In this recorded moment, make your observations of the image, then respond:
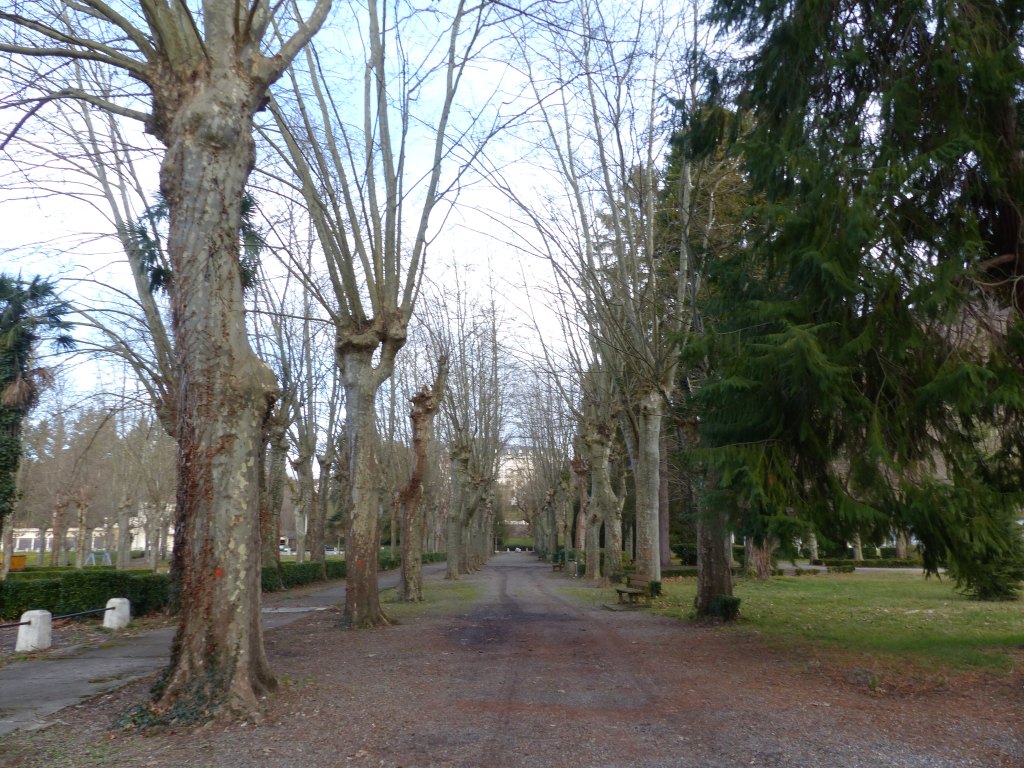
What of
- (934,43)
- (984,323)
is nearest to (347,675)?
(984,323)

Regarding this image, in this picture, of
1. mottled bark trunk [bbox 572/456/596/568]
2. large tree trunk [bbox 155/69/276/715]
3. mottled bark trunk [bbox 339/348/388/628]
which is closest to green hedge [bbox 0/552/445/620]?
mottled bark trunk [bbox 339/348/388/628]

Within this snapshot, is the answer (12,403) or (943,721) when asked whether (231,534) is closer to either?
(943,721)

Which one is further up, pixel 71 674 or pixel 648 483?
pixel 648 483

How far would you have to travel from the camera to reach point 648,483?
1975 centimetres

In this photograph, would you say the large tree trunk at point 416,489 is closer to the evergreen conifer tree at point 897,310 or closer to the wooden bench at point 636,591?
the wooden bench at point 636,591

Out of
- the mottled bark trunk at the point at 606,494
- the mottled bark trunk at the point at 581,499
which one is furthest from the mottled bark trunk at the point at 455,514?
the mottled bark trunk at the point at 606,494

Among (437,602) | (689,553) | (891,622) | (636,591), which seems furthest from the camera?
(689,553)

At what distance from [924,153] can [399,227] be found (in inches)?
360

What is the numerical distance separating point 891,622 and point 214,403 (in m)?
12.4

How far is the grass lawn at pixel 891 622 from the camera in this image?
9.98 metres

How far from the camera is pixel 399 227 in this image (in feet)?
49.2

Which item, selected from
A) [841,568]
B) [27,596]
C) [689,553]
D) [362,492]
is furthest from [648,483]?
[689,553]

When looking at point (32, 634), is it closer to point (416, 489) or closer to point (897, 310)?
point (416, 489)

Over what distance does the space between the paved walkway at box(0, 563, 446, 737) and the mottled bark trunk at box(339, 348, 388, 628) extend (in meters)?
2.45
